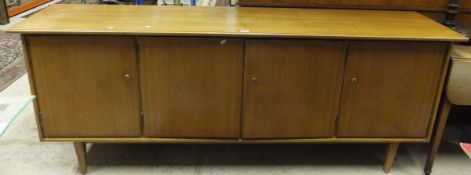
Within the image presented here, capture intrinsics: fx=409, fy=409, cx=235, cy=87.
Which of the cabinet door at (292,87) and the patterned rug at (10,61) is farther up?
the cabinet door at (292,87)

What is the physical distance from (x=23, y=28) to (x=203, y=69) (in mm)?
724

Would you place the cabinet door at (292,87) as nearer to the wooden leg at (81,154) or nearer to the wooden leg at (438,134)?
the wooden leg at (438,134)

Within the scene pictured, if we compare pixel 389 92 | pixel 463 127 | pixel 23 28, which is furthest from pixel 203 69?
pixel 463 127

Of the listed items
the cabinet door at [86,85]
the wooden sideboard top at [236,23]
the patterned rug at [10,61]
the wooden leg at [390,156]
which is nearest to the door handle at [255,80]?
the wooden sideboard top at [236,23]

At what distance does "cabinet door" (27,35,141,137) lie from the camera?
5.46ft

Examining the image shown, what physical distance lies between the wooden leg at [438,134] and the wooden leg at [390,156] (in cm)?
17

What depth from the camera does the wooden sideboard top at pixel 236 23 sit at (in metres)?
1.65

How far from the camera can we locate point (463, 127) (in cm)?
253

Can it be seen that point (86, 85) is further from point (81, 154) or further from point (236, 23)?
point (236, 23)

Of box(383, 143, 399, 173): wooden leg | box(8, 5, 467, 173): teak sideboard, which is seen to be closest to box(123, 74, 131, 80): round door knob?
box(8, 5, 467, 173): teak sideboard

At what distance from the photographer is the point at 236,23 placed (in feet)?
5.94

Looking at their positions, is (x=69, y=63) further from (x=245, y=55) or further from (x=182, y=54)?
(x=245, y=55)

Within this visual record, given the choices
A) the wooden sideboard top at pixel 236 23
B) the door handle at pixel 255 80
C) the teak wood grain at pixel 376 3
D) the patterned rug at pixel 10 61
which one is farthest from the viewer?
the patterned rug at pixel 10 61

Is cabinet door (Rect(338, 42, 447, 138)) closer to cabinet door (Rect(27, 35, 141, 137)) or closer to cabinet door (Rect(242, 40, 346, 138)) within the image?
cabinet door (Rect(242, 40, 346, 138))
